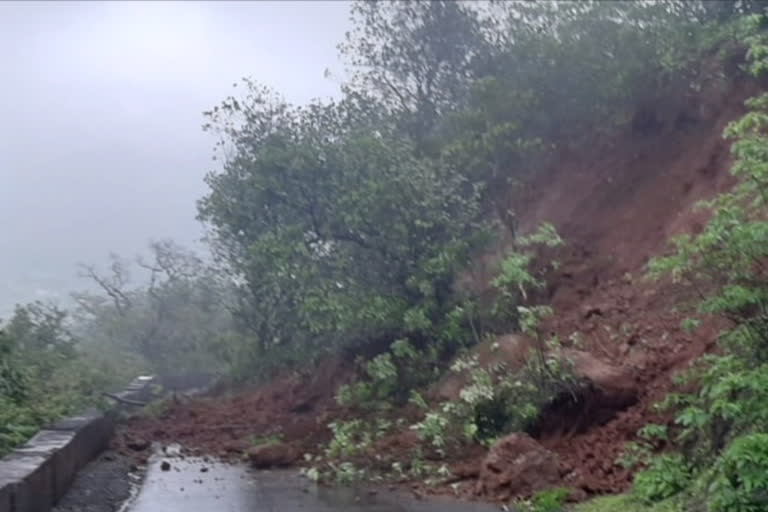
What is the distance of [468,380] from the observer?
16422 millimetres

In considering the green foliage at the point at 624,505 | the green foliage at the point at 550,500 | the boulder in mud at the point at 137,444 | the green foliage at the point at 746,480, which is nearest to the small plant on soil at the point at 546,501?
the green foliage at the point at 550,500

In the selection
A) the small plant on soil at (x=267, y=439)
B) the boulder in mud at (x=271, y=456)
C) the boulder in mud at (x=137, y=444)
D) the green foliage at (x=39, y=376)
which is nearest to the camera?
the green foliage at (x=39, y=376)

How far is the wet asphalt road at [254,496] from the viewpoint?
12.3 meters

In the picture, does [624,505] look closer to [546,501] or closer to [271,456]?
[546,501]

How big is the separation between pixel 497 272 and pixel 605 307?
2.04 meters

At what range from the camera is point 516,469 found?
1230 cm

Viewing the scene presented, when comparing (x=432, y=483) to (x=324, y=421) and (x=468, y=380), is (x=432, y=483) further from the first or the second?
(x=324, y=421)

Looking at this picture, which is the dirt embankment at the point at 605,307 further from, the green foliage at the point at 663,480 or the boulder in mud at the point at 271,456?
the green foliage at the point at 663,480

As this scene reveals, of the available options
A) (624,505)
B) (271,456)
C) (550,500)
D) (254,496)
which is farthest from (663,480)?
(271,456)

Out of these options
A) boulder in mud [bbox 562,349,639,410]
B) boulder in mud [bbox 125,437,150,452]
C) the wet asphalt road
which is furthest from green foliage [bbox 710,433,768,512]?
boulder in mud [bbox 125,437,150,452]

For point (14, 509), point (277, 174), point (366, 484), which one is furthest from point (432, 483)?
point (277, 174)

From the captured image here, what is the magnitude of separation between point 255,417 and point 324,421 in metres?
3.97

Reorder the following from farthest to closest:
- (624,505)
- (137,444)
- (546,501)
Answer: (137,444)
(546,501)
(624,505)

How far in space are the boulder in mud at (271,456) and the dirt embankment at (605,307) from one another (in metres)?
0.32
